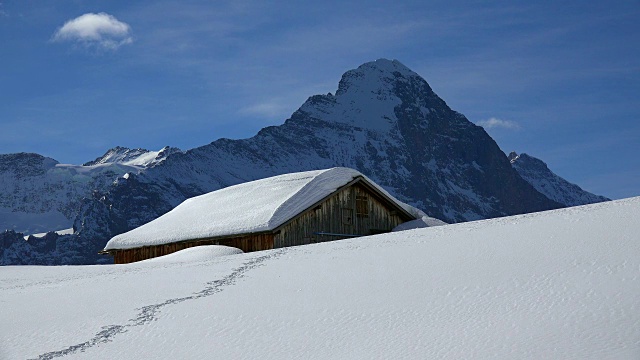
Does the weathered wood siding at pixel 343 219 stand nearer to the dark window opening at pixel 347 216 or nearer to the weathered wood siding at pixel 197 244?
the dark window opening at pixel 347 216

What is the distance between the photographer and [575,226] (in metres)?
11.8

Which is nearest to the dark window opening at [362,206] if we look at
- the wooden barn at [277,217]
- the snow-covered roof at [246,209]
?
the wooden barn at [277,217]

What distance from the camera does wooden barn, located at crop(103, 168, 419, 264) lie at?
26547 millimetres

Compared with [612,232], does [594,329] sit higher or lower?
lower

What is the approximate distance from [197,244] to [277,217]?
358 centimetres

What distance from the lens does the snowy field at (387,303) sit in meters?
8.22

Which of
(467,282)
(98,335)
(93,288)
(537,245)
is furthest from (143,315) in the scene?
(537,245)

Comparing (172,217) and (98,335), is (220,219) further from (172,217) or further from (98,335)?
(98,335)

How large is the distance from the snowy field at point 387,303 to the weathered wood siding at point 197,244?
12.9 metres

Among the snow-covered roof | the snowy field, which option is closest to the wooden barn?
the snow-covered roof

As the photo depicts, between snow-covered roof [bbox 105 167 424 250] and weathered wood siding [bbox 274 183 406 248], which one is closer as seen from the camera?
snow-covered roof [bbox 105 167 424 250]

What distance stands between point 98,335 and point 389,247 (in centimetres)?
484

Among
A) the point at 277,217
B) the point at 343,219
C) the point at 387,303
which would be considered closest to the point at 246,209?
the point at 277,217

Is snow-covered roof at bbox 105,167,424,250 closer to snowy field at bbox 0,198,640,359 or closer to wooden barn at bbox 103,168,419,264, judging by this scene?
wooden barn at bbox 103,168,419,264
